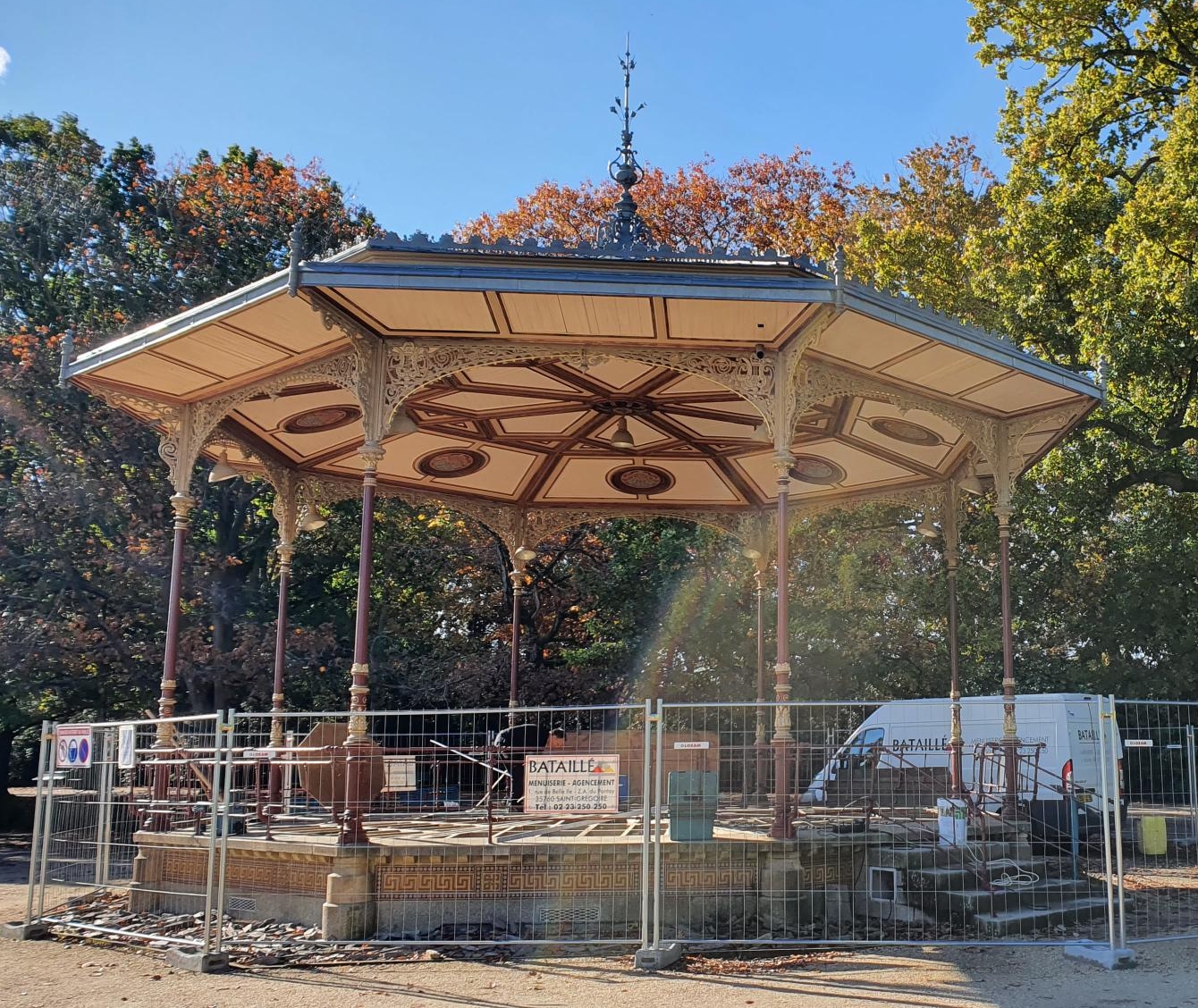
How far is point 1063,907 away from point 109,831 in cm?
848

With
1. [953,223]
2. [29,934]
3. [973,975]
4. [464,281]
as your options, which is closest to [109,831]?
[29,934]

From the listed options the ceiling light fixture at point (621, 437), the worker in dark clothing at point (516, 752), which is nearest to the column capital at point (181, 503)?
the worker in dark clothing at point (516, 752)

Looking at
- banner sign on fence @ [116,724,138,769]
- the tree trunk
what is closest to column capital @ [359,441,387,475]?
banner sign on fence @ [116,724,138,769]

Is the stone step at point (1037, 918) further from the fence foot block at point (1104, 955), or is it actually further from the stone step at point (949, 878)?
the fence foot block at point (1104, 955)

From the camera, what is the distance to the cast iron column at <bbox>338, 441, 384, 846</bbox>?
899cm

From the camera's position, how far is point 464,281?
9133 mm

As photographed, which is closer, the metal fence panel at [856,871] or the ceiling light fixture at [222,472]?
the metal fence panel at [856,871]

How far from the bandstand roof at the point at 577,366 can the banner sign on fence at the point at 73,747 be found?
3507 millimetres

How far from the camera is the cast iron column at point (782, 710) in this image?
→ 9.21 metres

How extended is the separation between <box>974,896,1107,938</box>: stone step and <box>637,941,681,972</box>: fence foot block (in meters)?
2.73

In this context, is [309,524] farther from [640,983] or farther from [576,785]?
[640,983]

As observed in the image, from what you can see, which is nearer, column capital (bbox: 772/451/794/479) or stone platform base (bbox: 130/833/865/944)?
stone platform base (bbox: 130/833/865/944)

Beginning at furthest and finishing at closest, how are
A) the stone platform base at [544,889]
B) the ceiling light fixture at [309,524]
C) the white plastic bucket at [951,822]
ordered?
→ the ceiling light fixture at [309,524], the white plastic bucket at [951,822], the stone platform base at [544,889]

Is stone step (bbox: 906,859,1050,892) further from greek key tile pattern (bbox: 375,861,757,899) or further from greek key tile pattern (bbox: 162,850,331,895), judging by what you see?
greek key tile pattern (bbox: 162,850,331,895)
